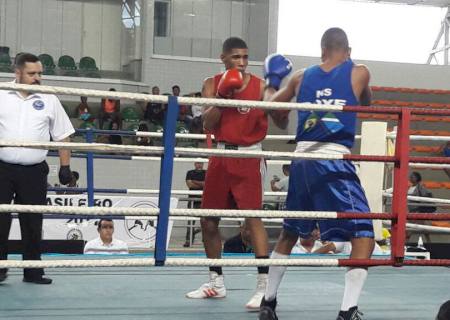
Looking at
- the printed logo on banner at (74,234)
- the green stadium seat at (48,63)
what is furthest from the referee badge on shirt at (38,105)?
the green stadium seat at (48,63)

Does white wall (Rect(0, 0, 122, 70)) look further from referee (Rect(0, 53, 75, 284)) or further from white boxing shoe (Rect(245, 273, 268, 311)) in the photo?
white boxing shoe (Rect(245, 273, 268, 311))

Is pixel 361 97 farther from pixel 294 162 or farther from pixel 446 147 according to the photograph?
pixel 446 147

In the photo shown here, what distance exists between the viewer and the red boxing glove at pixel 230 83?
→ 3283mm

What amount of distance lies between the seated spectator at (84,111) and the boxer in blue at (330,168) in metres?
9.41

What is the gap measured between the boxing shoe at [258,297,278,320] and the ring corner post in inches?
22.1

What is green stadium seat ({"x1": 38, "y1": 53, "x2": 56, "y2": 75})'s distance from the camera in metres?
13.2

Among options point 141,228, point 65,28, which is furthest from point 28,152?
point 65,28

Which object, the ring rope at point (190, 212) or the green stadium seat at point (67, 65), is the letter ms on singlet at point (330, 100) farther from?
the green stadium seat at point (67, 65)

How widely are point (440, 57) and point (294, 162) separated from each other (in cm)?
1626

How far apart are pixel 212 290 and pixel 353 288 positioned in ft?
2.81

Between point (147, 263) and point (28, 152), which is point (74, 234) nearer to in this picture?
point (28, 152)

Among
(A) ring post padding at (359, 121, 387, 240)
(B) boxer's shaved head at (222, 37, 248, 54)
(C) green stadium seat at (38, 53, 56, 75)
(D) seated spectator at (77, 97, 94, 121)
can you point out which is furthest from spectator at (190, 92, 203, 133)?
(B) boxer's shaved head at (222, 37, 248, 54)

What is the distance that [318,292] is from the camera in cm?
383

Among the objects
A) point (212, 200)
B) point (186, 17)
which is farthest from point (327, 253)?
point (186, 17)
